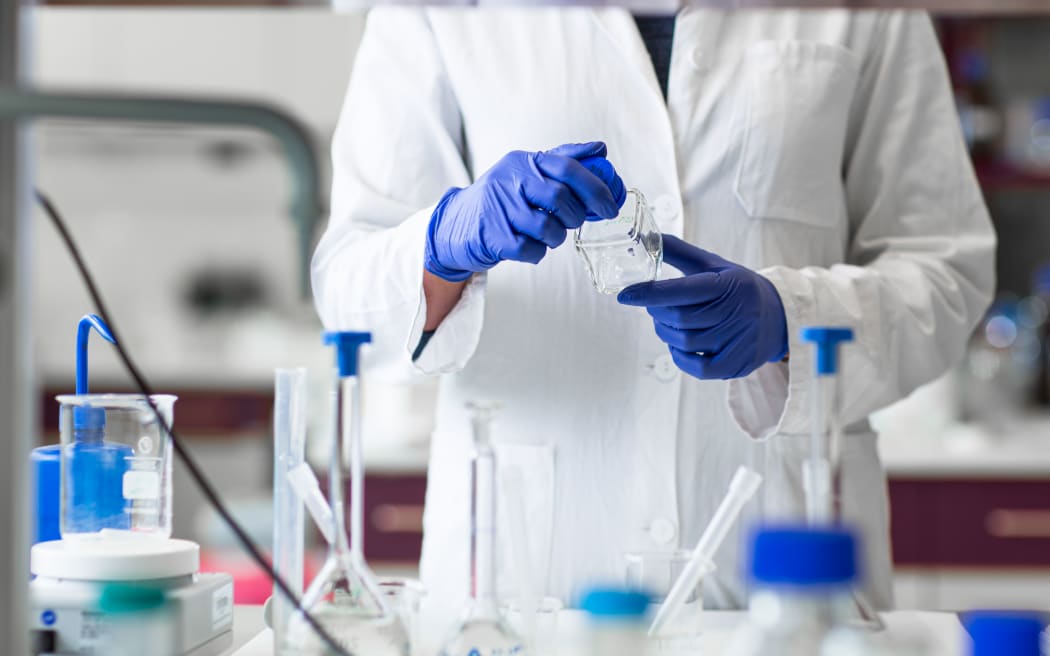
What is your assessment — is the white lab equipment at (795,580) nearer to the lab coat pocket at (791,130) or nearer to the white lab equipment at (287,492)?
the white lab equipment at (287,492)

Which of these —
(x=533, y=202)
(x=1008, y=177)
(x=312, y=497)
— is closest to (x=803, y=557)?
(x=312, y=497)

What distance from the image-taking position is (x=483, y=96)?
134 cm

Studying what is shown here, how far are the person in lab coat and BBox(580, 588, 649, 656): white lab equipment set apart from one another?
59cm

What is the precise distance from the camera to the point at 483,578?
805 mm

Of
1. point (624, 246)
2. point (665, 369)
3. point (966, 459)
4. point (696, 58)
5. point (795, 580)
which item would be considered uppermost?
point (696, 58)

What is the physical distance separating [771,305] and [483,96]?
1.43 ft

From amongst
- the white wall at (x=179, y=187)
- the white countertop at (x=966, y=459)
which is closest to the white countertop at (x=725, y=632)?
the white countertop at (x=966, y=459)

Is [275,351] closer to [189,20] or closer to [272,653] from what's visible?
[189,20]

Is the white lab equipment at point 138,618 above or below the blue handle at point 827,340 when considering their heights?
below

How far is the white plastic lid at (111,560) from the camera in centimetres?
88

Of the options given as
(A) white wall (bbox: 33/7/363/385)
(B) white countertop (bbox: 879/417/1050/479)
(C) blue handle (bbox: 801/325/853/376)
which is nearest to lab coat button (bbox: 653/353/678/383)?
(C) blue handle (bbox: 801/325/853/376)

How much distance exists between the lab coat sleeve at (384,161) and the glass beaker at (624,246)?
7.9 inches

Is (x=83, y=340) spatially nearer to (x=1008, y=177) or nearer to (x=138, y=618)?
(x=138, y=618)

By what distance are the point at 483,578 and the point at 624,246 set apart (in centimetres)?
44
